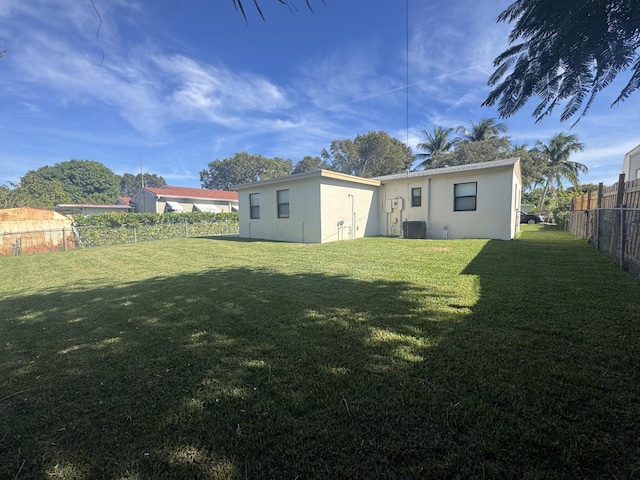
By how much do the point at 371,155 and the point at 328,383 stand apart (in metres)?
37.6

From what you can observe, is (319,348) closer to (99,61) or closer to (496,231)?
(99,61)

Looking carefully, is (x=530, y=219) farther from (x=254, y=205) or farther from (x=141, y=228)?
(x=141, y=228)

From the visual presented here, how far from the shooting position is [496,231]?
11406 millimetres

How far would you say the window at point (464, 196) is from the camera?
39.0 feet

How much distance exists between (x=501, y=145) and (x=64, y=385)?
3358 centimetres

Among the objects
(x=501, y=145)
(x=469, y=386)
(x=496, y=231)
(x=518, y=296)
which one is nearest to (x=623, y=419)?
(x=469, y=386)

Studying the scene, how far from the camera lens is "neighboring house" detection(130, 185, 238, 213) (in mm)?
28125

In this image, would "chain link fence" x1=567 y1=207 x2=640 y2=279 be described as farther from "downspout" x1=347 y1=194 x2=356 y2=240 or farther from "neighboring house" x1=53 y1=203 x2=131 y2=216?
"neighboring house" x1=53 y1=203 x2=131 y2=216

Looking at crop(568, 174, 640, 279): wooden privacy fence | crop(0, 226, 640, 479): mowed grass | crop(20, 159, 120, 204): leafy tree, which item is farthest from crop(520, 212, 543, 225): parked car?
crop(20, 159, 120, 204): leafy tree

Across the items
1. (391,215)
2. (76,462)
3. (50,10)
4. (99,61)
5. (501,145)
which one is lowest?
(76,462)

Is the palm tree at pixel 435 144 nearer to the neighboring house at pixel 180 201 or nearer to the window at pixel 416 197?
the window at pixel 416 197

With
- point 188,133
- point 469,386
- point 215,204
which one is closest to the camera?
point 469,386

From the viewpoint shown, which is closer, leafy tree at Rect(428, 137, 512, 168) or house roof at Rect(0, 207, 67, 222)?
house roof at Rect(0, 207, 67, 222)

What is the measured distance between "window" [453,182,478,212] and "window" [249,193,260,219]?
8941mm
